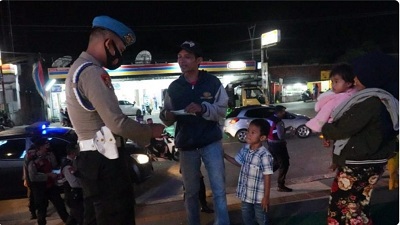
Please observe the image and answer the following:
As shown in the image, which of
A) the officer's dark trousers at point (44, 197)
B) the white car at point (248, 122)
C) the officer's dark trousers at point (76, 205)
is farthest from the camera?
the white car at point (248, 122)

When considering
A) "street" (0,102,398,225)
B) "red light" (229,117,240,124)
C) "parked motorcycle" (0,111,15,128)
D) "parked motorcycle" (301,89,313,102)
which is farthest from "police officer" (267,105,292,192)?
"parked motorcycle" (301,89,313,102)

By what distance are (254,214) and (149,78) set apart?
23.7m

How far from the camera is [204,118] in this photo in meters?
3.14

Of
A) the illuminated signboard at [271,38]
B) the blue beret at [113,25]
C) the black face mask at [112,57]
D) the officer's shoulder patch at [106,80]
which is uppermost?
the illuminated signboard at [271,38]

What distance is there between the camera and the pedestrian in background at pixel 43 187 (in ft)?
14.8

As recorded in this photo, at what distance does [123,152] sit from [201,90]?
3.75ft

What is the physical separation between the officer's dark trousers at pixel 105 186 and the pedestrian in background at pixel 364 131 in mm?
1532

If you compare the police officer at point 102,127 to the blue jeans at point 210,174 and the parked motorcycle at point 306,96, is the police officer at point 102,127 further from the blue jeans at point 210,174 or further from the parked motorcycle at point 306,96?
the parked motorcycle at point 306,96

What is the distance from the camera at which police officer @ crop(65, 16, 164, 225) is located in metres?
2.11

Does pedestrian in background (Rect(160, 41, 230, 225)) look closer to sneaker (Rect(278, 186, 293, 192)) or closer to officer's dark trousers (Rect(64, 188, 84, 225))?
officer's dark trousers (Rect(64, 188, 84, 225))

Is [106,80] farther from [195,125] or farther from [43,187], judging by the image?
[43,187]

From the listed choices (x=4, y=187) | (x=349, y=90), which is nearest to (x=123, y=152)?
(x=349, y=90)

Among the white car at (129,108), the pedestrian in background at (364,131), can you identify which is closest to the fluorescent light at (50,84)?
the white car at (129,108)

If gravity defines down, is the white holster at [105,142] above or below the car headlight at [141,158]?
above
